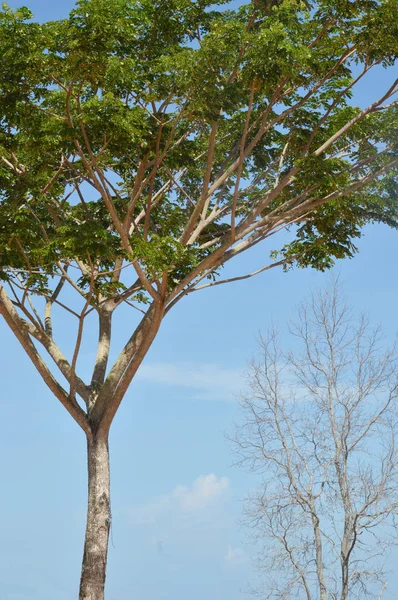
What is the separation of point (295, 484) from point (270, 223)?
506 centimetres

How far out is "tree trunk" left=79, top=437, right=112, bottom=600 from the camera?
34.1 ft

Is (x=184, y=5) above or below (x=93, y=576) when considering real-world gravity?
above

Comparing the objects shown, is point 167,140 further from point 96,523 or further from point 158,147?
point 96,523

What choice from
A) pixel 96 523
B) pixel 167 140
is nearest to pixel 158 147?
pixel 167 140

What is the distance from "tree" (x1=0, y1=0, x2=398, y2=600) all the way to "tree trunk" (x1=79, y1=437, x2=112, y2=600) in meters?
0.02

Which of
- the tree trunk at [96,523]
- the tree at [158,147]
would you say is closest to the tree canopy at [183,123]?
the tree at [158,147]

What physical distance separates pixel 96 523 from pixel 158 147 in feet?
17.3

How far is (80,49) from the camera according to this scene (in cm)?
887

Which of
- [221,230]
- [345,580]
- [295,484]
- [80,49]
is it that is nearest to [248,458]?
[295,484]

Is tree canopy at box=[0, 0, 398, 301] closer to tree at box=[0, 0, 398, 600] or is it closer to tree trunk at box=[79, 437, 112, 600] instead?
tree at box=[0, 0, 398, 600]

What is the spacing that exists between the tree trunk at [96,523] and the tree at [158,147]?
2 cm

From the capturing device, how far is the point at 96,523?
10633mm

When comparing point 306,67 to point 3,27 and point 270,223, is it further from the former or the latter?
point 3,27

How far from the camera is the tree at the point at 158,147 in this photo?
916 cm
